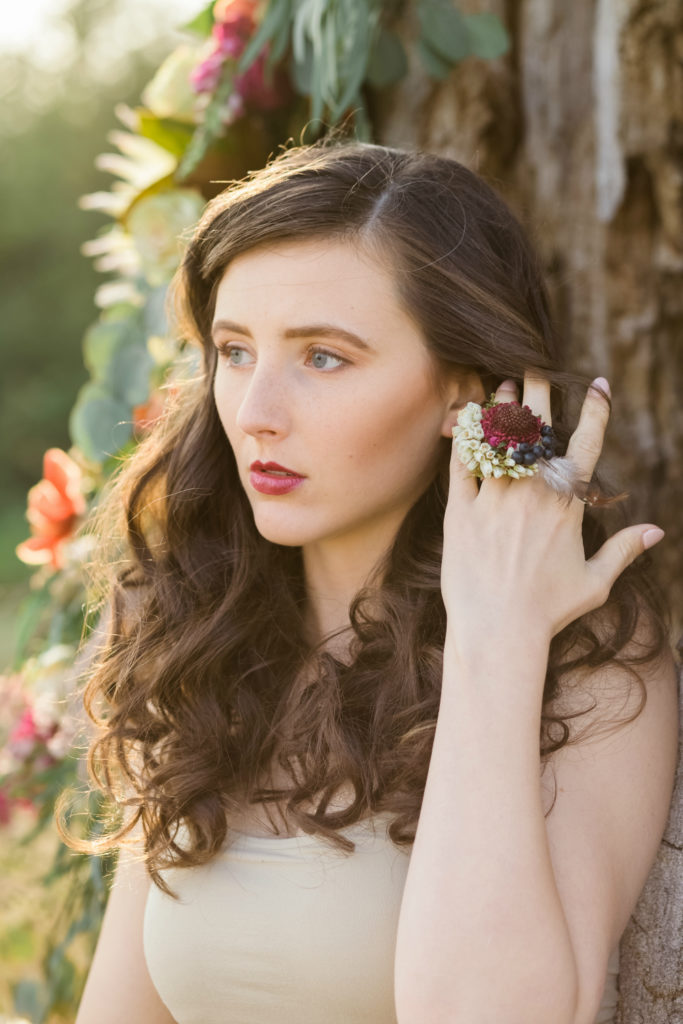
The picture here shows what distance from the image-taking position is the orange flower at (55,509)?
2.59m

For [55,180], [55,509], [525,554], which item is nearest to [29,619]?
[55,509]

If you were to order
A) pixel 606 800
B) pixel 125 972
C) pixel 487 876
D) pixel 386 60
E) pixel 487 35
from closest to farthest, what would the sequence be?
pixel 487 876 < pixel 606 800 < pixel 125 972 < pixel 487 35 < pixel 386 60

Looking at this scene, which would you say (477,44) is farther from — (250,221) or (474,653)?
(474,653)

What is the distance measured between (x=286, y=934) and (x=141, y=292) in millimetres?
1583

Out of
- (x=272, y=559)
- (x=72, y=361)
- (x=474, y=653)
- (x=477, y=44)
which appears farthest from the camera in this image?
(x=72, y=361)

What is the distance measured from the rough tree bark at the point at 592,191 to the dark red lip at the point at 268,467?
2.92ft

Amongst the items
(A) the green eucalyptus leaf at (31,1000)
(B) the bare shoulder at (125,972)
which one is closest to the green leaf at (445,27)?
(B) the bare shoulder at (125,972)

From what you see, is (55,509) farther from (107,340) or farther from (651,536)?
(651,536)

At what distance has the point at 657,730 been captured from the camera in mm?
1534

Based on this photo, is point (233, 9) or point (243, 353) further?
point (233, 9)

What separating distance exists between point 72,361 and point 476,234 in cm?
1201

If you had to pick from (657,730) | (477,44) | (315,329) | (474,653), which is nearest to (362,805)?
(474,653)

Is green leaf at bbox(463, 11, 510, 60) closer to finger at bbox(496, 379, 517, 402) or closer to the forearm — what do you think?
finger at bbox(496, 379, 517, 402)

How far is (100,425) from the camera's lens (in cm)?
249
